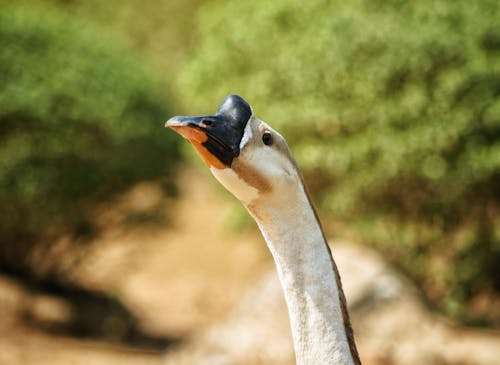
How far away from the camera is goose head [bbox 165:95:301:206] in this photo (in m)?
2.21

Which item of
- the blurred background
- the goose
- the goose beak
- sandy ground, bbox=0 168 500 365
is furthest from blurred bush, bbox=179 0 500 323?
the goose beak

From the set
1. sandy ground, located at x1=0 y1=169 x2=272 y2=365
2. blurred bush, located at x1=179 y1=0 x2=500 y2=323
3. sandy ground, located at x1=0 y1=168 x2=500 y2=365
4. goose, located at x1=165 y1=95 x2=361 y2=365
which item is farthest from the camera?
sandy ground, located at x1=0 y1=169 x2=272 y2=365

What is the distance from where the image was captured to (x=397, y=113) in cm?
824

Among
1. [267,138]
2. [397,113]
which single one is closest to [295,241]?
[267,138]

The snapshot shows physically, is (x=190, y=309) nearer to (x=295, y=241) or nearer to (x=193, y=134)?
(x=295, y=241)

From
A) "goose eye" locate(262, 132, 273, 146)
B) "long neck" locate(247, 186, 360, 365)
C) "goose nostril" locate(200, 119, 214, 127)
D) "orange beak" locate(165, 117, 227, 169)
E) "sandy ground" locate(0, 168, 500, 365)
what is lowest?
"long neck" locate(247, 186, 360, 365)

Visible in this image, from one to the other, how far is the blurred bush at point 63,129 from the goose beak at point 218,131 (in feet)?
22.3

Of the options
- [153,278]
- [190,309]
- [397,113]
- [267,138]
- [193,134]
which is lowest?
[193,134]

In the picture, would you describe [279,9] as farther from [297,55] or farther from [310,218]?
[310,218]

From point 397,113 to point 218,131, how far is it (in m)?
6.23

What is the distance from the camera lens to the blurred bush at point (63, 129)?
8836 mm

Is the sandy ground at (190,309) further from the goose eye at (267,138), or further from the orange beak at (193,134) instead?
the orange beak at (193,134)

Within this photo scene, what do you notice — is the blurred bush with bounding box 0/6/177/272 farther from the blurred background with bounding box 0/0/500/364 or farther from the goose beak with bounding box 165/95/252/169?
the goose beak with bounding box 165/95/252/169

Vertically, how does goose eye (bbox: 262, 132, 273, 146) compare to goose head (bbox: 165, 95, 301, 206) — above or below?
above
